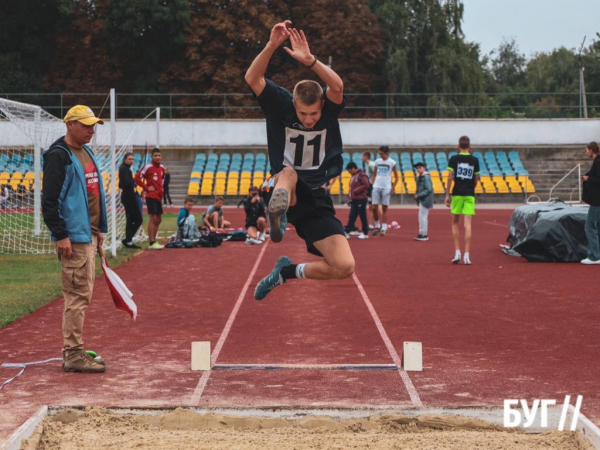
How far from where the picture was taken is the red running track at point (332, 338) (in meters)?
6.09

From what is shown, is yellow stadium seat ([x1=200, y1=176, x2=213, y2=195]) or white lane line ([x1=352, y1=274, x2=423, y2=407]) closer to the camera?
white lane line ([x1=352, y1=274, x2=423, y2=407])

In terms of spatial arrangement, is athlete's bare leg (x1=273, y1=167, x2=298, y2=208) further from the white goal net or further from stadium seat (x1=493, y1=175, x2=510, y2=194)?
stadium seat (x1=493, y1=175, x2=510, y2=194)

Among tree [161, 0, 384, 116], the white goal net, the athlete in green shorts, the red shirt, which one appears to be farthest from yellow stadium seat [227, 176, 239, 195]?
the athlete in green shorts

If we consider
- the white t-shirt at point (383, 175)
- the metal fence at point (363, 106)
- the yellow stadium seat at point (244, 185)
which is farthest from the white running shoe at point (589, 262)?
the metal fence at point (363, 106)

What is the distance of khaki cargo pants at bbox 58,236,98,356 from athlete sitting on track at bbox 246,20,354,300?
1647 mm

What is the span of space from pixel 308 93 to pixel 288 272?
4.88 feet

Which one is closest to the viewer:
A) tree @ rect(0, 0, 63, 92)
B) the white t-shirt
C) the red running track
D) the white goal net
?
the red running track

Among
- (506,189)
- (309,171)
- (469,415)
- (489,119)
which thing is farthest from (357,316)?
(489,119)

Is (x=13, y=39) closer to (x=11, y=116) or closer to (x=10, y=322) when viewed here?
(x=11, y=116)

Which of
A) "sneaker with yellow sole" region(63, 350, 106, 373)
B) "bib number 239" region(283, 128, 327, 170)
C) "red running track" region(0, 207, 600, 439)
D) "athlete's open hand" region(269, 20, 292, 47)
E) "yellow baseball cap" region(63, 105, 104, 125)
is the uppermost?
"athlete's open hand" region(269, 20, 292, 47)

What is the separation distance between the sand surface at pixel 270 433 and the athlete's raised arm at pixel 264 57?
8.03 feet

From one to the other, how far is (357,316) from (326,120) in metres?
3.74

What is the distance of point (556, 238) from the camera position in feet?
50.4

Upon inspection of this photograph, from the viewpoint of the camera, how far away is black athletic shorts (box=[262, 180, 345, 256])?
21.5 feet
